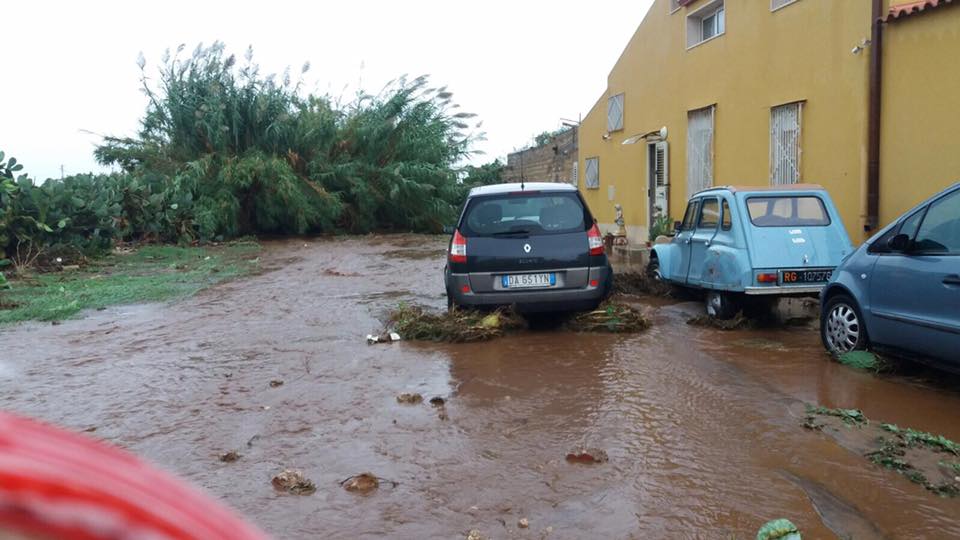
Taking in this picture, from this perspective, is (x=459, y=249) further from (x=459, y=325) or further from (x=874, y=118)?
(x=874, y=118)

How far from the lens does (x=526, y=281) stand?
7.68 metres

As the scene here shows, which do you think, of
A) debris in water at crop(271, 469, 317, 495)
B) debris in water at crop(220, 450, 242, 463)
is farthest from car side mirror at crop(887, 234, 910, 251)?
debris in water at crop(220, 450, 242, 463)

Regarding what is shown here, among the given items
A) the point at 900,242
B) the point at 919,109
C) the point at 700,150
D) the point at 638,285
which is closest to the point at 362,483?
the point at 900,242

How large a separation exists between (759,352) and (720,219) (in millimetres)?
2135

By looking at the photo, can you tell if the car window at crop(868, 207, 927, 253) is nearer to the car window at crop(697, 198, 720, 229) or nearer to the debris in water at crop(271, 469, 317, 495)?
the car window at crop(697, 198, 720, 229)

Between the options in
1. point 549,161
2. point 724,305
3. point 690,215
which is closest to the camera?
point 724,305

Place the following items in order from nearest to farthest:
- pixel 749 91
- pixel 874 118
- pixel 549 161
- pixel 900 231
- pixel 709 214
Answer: pixel 900 231 < pixel 709 214 < pixel 874 118 < pixel 749 91 < pixel 549 161

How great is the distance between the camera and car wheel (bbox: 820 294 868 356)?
6164 mm

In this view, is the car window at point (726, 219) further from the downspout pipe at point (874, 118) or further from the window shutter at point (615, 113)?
the window shutter at point (615, 113)

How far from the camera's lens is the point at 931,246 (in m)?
5.39

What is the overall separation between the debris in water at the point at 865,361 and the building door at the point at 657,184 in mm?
8815

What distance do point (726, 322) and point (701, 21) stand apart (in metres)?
8.71

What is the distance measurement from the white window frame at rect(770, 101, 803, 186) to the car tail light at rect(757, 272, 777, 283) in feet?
13.7

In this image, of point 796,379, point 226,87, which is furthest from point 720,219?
point 226,87
